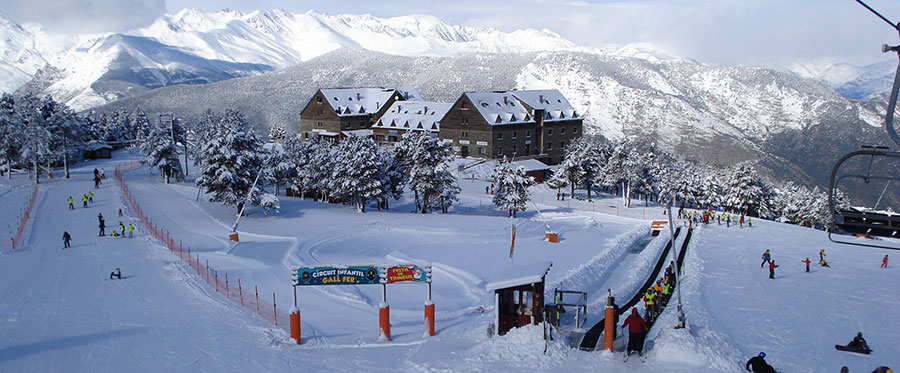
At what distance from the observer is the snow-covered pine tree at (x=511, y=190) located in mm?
52188

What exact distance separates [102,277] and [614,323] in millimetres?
21301

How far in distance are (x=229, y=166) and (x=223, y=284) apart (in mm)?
21471

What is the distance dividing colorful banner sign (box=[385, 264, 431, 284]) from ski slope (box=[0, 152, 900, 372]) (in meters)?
1.74

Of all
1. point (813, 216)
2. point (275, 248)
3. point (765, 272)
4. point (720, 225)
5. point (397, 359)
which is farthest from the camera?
point (813, 216)

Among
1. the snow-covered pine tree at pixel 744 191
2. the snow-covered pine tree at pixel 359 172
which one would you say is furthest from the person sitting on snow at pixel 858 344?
the snow-covered pine tree at pixel 744 191

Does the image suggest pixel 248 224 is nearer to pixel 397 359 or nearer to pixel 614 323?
pixel 397 359

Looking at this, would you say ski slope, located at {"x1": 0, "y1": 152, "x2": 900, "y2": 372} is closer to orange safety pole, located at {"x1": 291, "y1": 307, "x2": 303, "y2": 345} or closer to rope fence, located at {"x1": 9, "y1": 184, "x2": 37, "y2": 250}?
orange safety pole, located at {"x1": 291, "y1": 307, "x2": 303, "y2": 345}

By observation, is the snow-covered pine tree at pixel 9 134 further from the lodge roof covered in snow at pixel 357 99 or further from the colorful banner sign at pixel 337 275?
the colorful banner sign at pixel 337 275

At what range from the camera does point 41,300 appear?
22078mm

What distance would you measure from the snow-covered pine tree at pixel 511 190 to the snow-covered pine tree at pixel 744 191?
108 feet

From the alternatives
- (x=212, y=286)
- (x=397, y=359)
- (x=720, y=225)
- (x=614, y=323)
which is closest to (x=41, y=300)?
(x=212, y=286)

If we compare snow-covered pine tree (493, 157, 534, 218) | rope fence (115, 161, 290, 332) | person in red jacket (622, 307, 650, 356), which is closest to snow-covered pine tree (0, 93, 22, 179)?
rope fence (115, 161, 290, 332)

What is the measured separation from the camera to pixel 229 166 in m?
45.1

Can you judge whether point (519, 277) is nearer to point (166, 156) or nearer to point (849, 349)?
point (849, 349)
